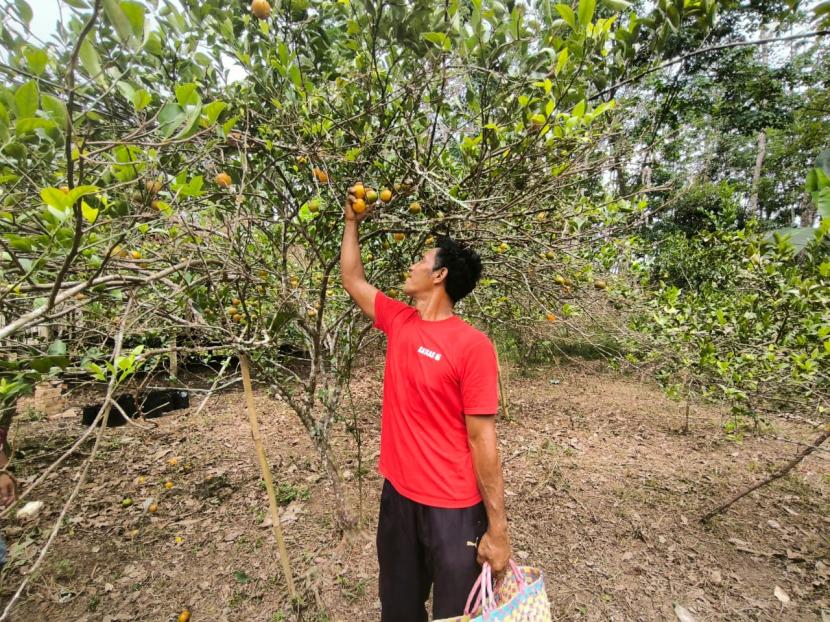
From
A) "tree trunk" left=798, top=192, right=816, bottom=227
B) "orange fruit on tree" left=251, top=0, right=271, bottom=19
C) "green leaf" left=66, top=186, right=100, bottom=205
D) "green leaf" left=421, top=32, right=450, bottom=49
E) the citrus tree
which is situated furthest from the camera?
"tree trunk" left=798, top=192, right=816, bottom=227

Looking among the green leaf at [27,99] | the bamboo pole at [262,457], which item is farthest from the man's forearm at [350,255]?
the green leaf at [27,99]

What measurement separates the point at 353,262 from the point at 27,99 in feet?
→ 3.55

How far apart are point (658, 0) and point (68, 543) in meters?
4.42

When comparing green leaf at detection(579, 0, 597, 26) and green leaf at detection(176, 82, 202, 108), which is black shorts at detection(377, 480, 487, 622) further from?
green leaf at detection(579, 0, 597, 26)

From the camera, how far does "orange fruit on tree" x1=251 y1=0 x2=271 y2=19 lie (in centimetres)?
144

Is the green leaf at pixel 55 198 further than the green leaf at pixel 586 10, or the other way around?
the green leaf at pixel 586 10

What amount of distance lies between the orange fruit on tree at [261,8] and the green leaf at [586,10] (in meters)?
1.01

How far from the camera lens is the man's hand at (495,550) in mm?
1529

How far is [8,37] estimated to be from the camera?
1.25 meters

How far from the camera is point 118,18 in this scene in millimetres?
905

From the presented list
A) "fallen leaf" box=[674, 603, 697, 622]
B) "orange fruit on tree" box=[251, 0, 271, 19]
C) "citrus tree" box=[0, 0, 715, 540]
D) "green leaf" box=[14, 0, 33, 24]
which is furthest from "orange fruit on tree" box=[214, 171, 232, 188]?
"fallen leaf" box=[674, 603, 697, 622]

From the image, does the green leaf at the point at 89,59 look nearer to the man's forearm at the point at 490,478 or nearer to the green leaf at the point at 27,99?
the green leaf at the point at 27,99

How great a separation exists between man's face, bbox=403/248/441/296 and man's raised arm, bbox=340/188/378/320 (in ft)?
0.71

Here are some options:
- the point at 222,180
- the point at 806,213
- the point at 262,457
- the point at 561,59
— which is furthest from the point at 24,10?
the point at 806,213
